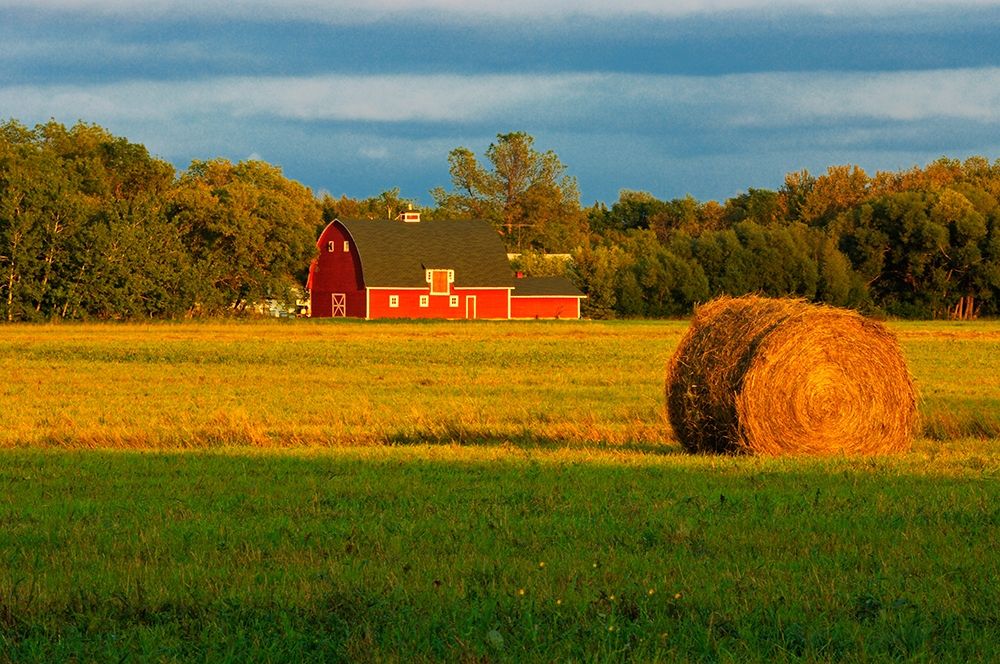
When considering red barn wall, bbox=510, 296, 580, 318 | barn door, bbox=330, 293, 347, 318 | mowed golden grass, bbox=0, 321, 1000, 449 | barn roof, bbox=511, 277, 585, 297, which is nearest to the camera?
mowed golden grass, bbox=0, 321, 1000, 449

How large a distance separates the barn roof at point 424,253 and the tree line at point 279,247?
5591 mm

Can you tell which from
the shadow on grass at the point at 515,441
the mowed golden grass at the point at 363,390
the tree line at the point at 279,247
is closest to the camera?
the shadow on grass at the point at 515,441

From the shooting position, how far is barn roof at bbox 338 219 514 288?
302 ft

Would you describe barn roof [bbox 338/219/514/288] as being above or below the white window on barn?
above

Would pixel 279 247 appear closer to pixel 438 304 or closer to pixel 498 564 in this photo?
pixel 438 304

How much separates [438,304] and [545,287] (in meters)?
7.87

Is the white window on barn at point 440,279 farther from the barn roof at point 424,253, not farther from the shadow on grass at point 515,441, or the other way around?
the shadow on grass at point 515,441

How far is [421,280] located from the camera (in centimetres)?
9244

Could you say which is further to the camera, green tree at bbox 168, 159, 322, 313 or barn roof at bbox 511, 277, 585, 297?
barn roof at bbox 511, 277, 585, 297

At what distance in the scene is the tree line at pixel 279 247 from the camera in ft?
222

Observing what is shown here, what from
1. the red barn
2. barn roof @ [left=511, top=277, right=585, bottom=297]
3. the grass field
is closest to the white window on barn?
the red barn

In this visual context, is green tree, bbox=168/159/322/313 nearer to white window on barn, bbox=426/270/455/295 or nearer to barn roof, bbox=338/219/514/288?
barn roof, bbox=338/219/514/288

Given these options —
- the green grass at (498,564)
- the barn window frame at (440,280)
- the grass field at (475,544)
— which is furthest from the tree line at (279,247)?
the green grass at (498,564)

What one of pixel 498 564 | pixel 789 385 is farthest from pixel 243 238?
pixel 498 564
